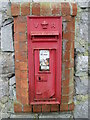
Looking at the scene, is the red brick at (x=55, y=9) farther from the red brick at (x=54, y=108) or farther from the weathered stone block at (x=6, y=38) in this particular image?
the red brick at (x=54, y=108)

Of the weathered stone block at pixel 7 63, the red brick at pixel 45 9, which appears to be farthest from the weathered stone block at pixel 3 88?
the red brick at pixel 45 9

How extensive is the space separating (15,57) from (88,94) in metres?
0.99

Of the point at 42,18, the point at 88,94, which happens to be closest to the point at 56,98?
the point at 88,94

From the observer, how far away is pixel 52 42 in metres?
1.60

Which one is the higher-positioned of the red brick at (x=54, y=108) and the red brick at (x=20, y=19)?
the red brick at (x=20, y=19)

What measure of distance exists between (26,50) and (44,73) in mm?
318

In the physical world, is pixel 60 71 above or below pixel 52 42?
below

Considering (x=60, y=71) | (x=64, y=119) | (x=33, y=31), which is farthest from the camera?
(x=64, y=119)

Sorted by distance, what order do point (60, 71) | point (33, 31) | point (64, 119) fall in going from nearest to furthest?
point (33, 31), point (60, 71), point (64, 119)

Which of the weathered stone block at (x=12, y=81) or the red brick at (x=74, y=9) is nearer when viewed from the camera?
the red brick at (x=74, y=9)

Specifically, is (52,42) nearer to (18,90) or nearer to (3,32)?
(3,32)

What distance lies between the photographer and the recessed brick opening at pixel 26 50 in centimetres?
162

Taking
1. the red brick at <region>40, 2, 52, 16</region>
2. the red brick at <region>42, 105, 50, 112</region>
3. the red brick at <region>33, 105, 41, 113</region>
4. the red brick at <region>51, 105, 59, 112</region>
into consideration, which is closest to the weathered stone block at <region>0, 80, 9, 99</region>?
the red brick at <region>33, 105, 41, 113</region>

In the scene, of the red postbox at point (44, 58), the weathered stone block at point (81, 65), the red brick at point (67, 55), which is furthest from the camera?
the weathered stone block at point (81, 65)
